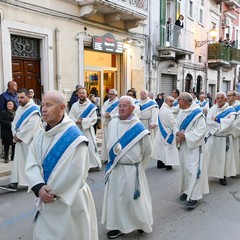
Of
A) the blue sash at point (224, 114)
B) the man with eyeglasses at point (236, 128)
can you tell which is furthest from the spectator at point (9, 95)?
the man with eyeglasses at point (236, 128)

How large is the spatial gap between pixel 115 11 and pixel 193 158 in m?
8.33

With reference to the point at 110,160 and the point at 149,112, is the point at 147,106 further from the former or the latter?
the point at 110,160

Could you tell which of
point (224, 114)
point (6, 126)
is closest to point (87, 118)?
point (6, 126)

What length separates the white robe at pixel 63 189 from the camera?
8.55 feet

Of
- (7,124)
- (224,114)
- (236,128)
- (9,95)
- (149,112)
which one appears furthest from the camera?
(149,112)

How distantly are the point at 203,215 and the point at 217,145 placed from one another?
1.95 m

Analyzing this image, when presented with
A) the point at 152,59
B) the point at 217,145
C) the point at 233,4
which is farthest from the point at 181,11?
the point at 217,145

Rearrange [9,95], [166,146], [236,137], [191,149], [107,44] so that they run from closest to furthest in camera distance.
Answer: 1. [191,149]
2. [236,137]
3. [166,146]
4. [9,95]
5. [107,44]

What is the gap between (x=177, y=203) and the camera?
5129 mm

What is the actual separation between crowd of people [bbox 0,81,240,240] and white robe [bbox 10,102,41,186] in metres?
0.02

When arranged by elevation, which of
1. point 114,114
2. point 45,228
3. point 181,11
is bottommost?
point 45,228

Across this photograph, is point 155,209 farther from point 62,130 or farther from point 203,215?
point 62,130

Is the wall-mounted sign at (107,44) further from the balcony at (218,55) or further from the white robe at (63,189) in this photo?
the balcony at (218,55)

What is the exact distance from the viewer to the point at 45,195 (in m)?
2.57
